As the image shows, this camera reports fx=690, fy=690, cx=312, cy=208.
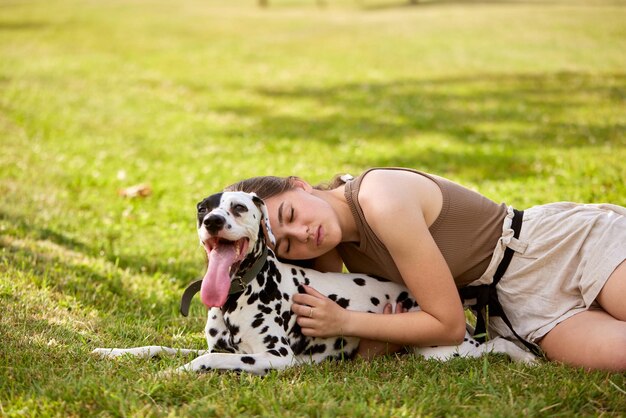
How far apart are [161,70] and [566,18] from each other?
65.5ft

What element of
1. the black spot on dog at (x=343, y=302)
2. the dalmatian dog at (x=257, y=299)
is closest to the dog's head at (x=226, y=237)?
the dalmatian dog at (x=257, y=299)

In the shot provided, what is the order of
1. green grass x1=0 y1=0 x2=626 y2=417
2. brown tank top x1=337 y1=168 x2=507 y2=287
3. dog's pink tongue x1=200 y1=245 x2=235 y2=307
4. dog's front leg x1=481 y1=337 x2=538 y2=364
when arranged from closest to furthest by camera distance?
green grass x1=0 y1=0 x2=626 y2=417 → dog's pink tongue x1=200 y1=245 x2=235 y2=307 → dog's front leg x1=481 y1=337 x2=538 y2=364 → brown tank top x1=337 y1=168 x2=507 y2=287

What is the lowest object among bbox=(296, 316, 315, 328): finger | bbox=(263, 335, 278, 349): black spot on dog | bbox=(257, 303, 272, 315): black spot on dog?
bbox=(263, 335, 278, 349): black spot on dog

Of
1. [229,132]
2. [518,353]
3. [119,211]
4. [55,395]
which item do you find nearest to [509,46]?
[229,132]

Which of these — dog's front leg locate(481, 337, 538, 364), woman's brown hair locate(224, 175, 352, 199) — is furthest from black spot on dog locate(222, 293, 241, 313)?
dog's front leg locate(481, 337, 538, 364)

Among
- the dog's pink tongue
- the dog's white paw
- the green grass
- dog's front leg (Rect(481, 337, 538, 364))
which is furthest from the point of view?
dog's front leg (Rect(481, 337, 538, 364))

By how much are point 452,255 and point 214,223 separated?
5.94 ft

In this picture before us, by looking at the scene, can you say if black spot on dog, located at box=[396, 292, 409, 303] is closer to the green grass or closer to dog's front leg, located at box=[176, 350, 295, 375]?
the green grass

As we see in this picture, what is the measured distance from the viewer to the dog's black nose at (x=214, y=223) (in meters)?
3.88

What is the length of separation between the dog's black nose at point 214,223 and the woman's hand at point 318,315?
2.85 ft

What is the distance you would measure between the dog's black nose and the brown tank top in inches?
47.0

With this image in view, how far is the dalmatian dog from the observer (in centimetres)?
402

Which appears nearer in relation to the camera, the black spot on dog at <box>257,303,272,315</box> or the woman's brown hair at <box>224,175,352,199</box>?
the black spot on dog at <box>257,303,272,315</box>

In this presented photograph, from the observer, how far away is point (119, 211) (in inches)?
348
